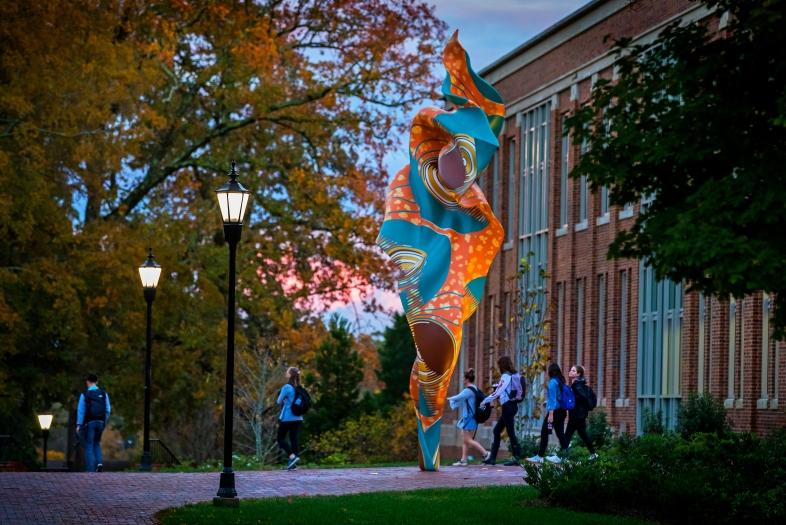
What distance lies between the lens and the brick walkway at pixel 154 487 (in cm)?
1667

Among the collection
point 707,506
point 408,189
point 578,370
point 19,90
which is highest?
point 19,90

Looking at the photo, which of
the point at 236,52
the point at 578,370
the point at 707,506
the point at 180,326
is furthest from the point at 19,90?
the point at 707,506

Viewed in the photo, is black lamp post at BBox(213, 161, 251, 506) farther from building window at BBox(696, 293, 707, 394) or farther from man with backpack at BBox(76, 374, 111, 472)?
building window at BBox(696, 293, 707, 394)

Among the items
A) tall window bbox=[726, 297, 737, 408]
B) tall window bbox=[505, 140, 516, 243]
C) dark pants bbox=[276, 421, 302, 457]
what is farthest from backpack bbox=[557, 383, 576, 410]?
tall window bbox=[505, 140, 516, 243]

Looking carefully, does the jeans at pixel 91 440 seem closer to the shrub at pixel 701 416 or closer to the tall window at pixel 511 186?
the shrub at pixel 701 416

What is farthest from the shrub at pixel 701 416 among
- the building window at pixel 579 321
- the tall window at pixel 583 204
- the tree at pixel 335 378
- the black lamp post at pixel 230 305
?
the tree at pixel 335 378

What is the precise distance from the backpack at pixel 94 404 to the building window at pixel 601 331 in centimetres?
1759

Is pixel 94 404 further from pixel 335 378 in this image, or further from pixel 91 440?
pixel 335 378

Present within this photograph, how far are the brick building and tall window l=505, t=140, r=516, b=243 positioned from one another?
33 millimetres

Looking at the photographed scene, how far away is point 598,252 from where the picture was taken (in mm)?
40844

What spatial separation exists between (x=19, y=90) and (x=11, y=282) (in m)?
4.12

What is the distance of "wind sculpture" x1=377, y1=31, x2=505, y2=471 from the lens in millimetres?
23250

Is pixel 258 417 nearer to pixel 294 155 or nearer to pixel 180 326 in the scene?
pixel 180 326

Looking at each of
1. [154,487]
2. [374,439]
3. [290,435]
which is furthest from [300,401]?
[374,439]
